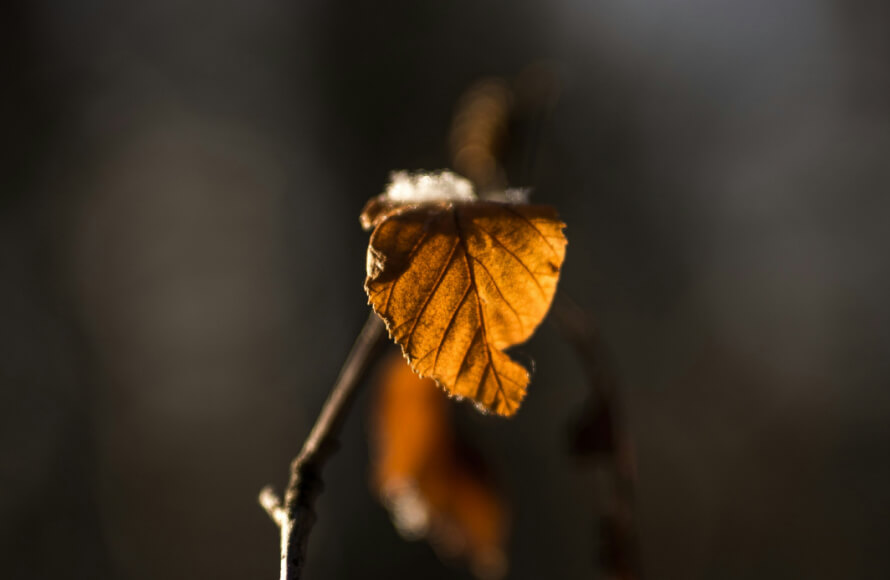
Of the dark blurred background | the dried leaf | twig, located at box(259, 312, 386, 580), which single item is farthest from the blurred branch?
the dark blurred background

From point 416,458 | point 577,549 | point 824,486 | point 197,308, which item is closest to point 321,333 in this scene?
point 197,308

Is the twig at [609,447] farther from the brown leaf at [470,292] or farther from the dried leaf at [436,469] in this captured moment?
the brown leaf at [470,292]

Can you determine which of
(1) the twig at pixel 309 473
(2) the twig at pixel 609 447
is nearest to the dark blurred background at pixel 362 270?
(2) the twig at pixel 609 447

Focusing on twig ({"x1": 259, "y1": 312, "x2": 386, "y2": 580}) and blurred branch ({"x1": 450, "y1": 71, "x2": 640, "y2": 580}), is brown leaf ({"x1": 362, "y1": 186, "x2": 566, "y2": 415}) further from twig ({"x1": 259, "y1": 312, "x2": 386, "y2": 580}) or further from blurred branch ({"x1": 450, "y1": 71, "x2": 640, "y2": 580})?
blurred branch ({"x1": 450, "y1": 71, "x2": 640, "y2": 580})

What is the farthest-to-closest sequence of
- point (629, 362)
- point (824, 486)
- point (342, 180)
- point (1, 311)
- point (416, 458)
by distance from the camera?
point (342, 180)
point (629, 362)
point (1, 311)
point (824, 486)
point (416, 458)

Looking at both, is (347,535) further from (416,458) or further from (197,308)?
(416,458)

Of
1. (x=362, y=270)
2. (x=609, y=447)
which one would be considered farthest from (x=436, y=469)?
(x=362, y=270)
